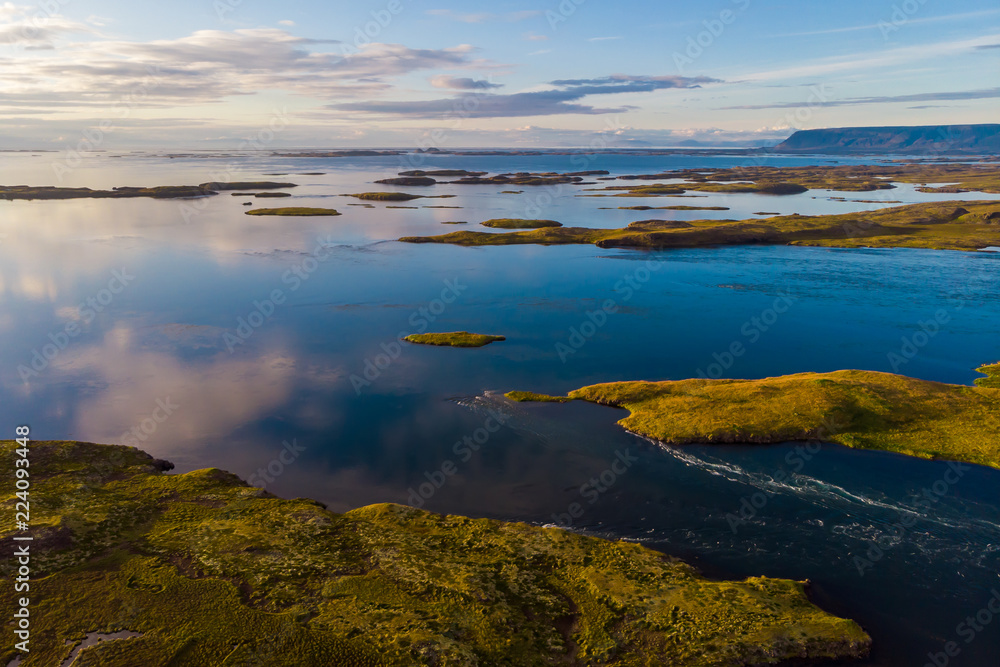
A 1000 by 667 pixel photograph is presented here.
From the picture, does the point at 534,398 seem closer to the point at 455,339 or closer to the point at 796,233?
the point at 455,339

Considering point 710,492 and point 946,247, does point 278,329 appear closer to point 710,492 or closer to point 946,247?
point 710,492

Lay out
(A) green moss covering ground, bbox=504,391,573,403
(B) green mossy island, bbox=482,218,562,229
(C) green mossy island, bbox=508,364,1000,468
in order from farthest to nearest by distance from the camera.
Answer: (B) green mossy island, bbox=482,218,562,229 → (A) green moss covering ground, bbox=504,391,573,403 → (C) green mossy island, bbox=508,364,1000,468

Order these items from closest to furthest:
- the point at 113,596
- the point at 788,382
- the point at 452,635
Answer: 1. the point at 452,635
2. the point at 113,596
3. the point at 788,382

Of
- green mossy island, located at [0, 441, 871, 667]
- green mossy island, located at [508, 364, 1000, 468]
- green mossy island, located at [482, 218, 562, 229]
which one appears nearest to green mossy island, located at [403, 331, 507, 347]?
green mossy island, located at [508, 364, 1000, 468]

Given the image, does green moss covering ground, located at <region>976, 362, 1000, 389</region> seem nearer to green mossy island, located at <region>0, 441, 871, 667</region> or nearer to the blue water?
the blue water

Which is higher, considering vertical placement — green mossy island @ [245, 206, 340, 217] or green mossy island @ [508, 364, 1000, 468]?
green mossy island @ [245, 206, 340, 217]

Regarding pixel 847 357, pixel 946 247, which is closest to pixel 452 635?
pixel 847 357

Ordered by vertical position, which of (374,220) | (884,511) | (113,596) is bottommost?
(884,511)
